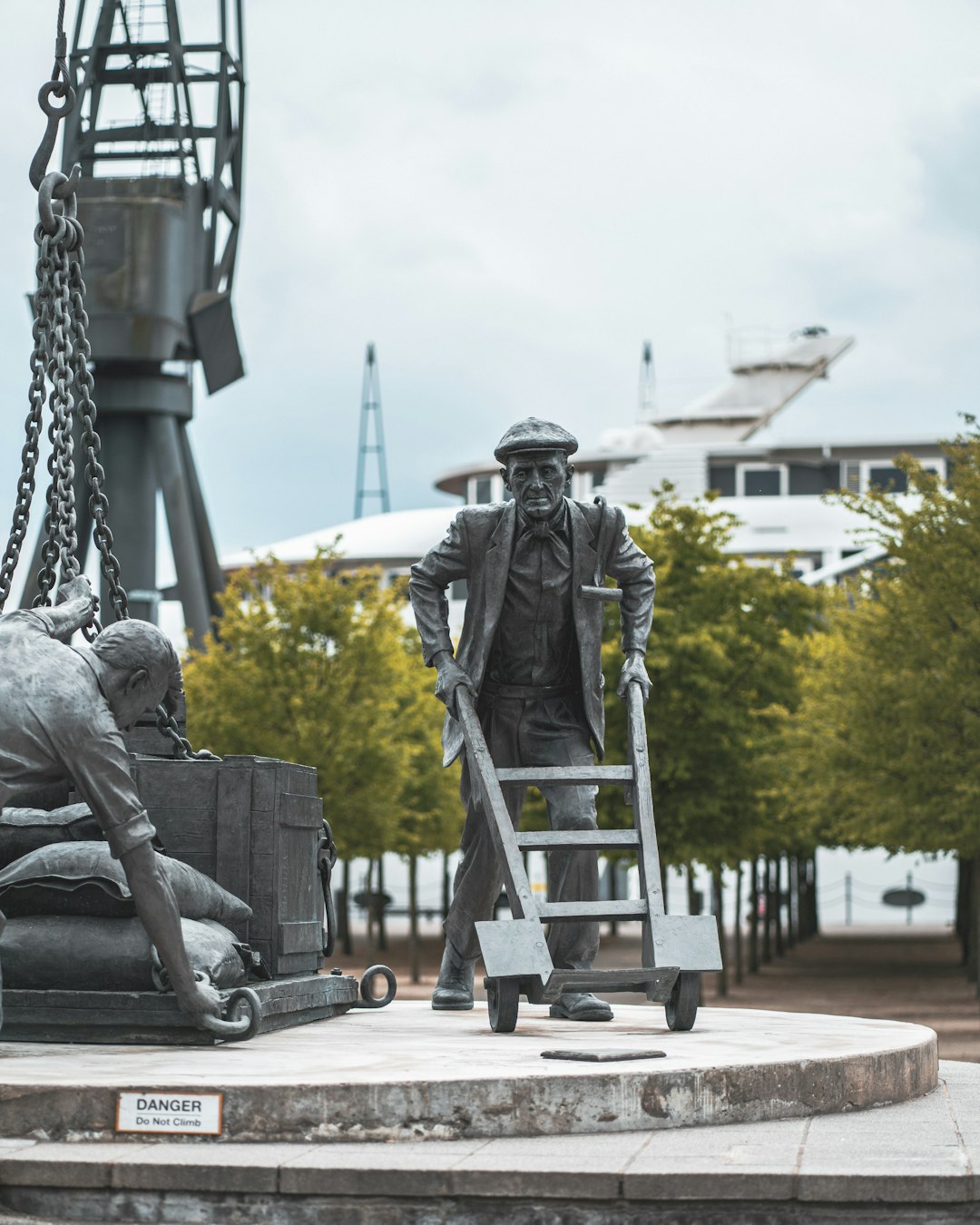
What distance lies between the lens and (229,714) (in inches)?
1173

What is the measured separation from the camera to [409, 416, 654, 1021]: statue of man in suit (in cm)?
944

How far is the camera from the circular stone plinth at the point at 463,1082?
6.54 meters

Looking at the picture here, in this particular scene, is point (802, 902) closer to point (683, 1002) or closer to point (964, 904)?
point (964, 904)

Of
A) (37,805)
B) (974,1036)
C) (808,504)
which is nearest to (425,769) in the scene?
(974,1036)

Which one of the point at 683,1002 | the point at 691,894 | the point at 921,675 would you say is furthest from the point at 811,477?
the point at 683,1002

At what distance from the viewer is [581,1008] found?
30.7 feet

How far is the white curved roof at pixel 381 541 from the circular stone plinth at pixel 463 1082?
57808mm

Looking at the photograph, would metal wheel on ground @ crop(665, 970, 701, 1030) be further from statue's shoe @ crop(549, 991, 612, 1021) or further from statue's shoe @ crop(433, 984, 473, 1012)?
statue's shoe @ crop(433, 984, 473, 1012)

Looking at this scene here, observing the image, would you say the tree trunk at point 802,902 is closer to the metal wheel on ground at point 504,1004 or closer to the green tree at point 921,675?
the green tree at point 921,675

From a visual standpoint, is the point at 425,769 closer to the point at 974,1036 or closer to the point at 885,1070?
the point at 974,1036

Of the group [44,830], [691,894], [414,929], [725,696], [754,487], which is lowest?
[414,929]

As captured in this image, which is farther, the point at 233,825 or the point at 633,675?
the point at 633,675

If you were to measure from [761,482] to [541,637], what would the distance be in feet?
198

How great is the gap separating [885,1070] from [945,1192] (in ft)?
6.07
